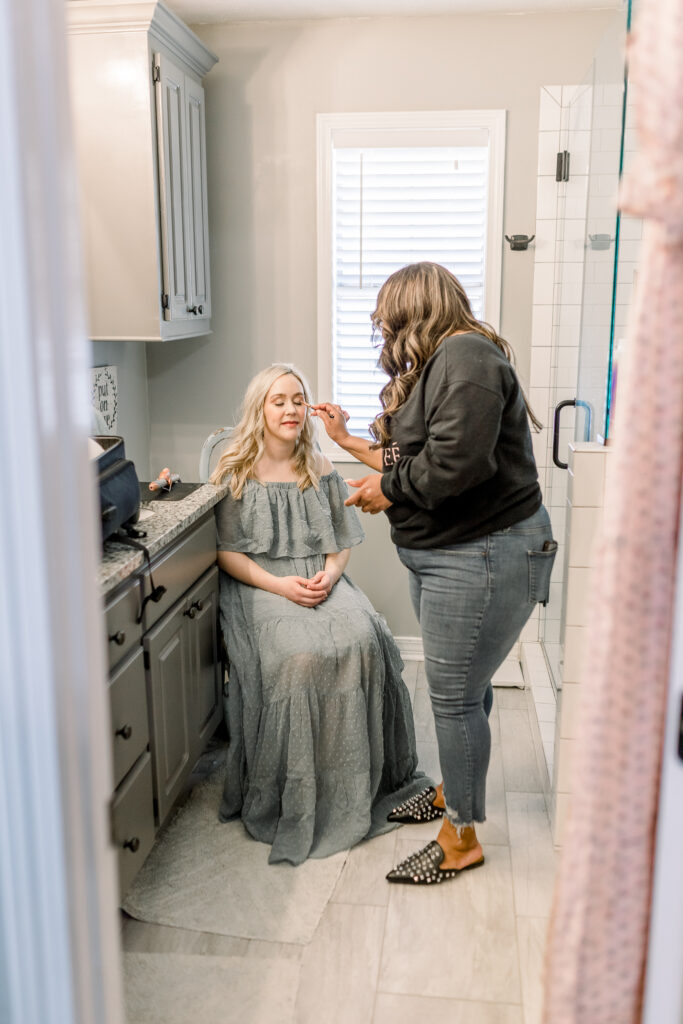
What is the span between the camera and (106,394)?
10.9 ft

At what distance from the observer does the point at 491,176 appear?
3.37m

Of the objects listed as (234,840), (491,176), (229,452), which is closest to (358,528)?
(229,452)

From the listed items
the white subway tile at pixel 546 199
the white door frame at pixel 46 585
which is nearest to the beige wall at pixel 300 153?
the white subway tile at pixel 546 199

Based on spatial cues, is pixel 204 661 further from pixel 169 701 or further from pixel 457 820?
pixel 457 820

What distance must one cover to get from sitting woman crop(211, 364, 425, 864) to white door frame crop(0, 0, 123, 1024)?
148 centimetres

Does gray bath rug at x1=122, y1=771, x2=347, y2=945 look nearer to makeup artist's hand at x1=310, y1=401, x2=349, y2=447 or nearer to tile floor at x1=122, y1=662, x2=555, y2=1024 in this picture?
tile floor at x1=122, y1=662, x2=555, y2=1024

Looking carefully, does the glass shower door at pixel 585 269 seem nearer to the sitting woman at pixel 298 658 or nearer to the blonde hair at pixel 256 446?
the sitting woman at pixel 298 658

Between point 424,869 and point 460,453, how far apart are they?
1.05 metres

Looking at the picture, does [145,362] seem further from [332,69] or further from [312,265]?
[332,69]

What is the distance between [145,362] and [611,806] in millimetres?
3062

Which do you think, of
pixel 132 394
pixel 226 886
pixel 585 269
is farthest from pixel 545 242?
pixel 226 886

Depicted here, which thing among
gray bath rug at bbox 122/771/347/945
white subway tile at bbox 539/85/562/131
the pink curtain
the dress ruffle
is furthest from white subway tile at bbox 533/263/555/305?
the pink curtain

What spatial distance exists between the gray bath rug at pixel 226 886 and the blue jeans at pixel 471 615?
43 centimetres

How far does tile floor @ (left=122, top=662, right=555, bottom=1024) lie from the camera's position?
1885 mm
